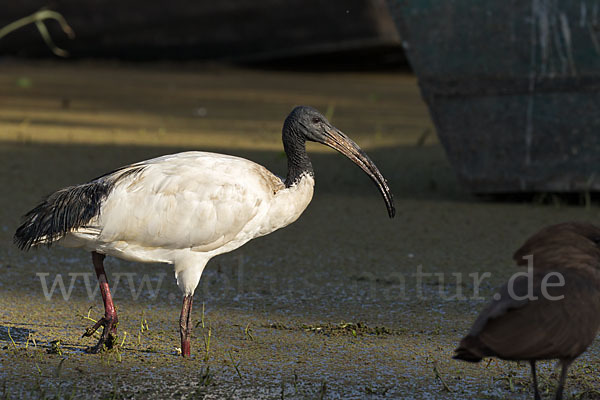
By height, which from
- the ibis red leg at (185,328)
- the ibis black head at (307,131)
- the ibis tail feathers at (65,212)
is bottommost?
the ibis red leg at (185,328)

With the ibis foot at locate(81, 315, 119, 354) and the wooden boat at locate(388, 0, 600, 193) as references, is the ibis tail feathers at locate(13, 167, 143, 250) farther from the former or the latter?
the wooden boat at locate(388, 0, 600, 193)

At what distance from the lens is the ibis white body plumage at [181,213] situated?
3.78 m

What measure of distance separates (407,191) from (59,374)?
4.18 m

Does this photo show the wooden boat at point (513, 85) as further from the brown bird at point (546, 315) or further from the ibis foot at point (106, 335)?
the ibis foot at point (106, 335)

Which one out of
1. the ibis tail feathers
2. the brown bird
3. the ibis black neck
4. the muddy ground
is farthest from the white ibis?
the brown bird

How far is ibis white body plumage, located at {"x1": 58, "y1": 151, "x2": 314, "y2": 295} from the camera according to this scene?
3777 millimetres

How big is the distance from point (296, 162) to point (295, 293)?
0.90 m

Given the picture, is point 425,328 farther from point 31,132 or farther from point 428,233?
point 31,132

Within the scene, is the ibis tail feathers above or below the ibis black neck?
below

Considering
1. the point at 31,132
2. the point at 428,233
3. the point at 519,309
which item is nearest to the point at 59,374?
the point at 519,309

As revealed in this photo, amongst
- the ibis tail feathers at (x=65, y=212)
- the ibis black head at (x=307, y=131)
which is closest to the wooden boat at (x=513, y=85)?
the ibis black head at (x=307, y=131)

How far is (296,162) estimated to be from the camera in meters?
4.16

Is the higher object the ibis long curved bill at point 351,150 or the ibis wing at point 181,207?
the ibis long curved bill at point 351,150

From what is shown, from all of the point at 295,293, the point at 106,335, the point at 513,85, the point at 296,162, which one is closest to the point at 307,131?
the point at 296,162
